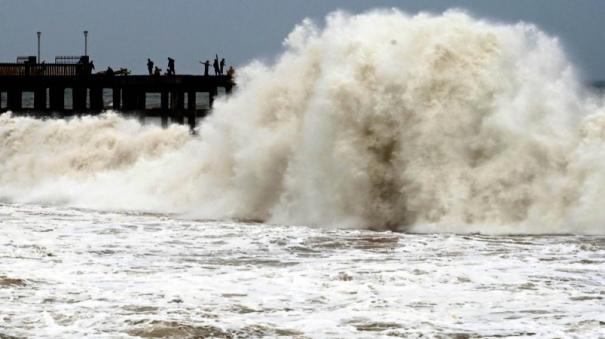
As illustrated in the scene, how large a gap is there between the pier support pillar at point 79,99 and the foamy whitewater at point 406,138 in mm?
16594

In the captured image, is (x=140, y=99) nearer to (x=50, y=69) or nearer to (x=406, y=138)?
(x=50, y=69)

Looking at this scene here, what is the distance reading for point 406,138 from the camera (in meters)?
21.3

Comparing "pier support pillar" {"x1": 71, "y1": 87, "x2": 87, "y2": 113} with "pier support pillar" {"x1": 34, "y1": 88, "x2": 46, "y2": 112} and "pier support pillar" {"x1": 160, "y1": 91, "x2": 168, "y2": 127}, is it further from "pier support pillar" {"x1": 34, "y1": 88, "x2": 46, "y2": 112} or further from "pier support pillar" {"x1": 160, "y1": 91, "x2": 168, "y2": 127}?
"pier support pillar" {"x1": 160, "y1": 91, "x2": 168, "y2": 127}

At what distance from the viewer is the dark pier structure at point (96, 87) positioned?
41812mm

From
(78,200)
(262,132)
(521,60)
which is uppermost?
(521,60)

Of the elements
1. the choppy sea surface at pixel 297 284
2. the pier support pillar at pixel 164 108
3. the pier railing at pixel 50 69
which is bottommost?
the choppy sea surface at pixel 297 284

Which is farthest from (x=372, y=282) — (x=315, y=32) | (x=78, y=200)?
(x=78, y=200)

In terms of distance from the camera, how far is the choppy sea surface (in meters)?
11.0

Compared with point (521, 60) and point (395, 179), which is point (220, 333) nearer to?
point (395, 179)

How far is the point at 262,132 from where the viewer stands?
23859 millimetres

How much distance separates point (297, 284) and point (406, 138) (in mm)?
8490

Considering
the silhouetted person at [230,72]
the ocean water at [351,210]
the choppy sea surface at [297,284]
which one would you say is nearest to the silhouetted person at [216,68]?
the silhouetted person at [230,72]

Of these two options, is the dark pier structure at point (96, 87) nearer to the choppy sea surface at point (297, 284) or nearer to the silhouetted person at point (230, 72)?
the silhouetted person at point (230, 72)

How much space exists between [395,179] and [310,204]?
5.34 feet
